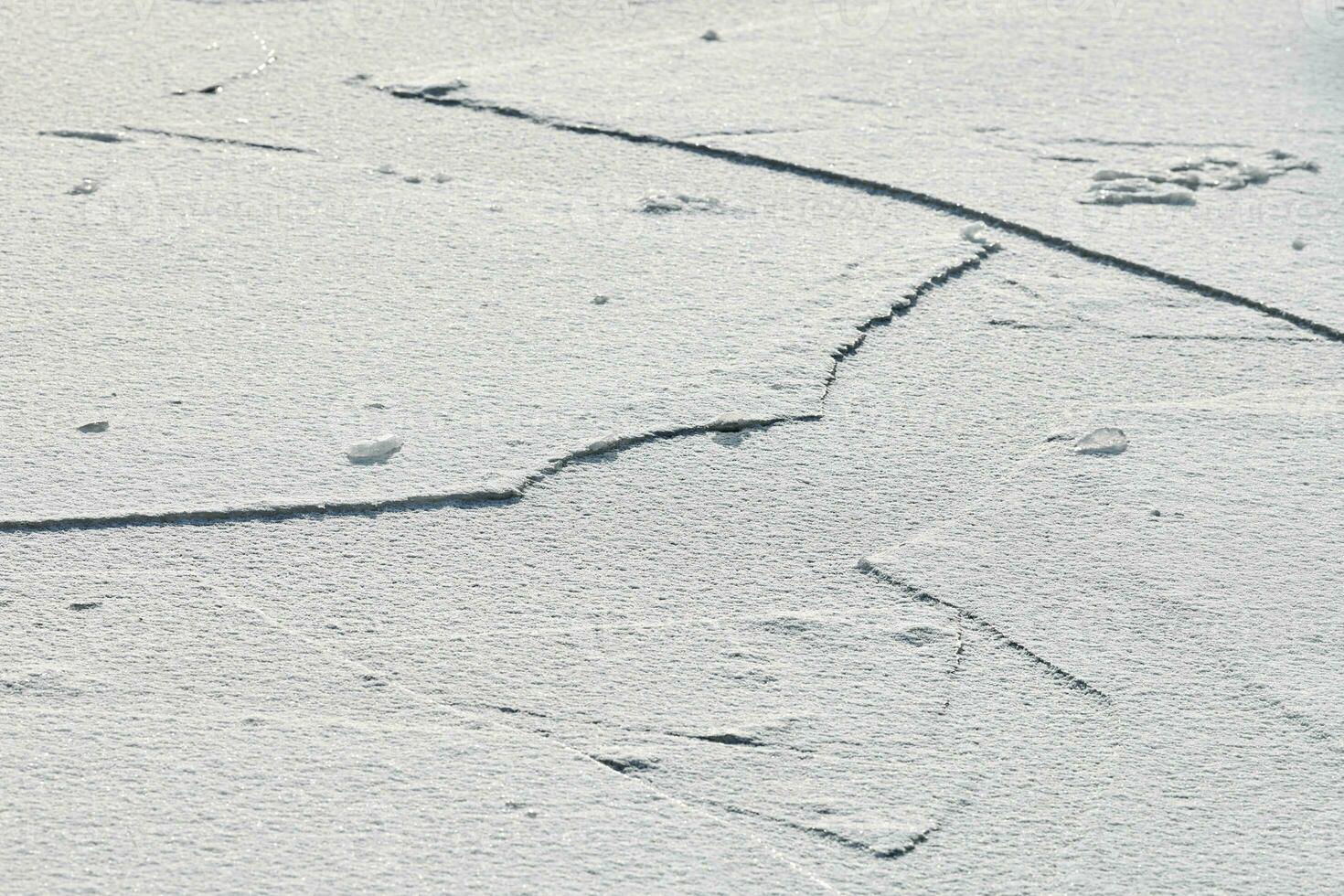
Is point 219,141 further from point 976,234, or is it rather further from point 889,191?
point 976,234

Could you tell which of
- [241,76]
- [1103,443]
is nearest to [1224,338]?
[1103,443]

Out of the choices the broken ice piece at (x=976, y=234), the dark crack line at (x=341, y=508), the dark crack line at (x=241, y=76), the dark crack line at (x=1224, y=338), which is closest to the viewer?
the dark crack line at (x=341, y=508)

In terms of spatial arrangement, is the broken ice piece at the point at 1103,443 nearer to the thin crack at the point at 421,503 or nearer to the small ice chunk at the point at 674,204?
the thin crack at the point at 421,503

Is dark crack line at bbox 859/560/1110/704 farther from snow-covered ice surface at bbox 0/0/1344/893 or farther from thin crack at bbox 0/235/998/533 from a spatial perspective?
thin crack at bbox 0/235/998/533

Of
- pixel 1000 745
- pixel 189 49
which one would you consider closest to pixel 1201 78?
pixel 189 49

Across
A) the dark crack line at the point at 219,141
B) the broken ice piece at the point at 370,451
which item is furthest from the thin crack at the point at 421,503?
the dark crack line at the point at 219,141

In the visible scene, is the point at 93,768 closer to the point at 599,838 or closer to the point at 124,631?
the point at 124,631

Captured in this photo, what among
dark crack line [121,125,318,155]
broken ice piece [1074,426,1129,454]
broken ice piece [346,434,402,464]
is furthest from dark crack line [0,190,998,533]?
dark crack line [121,125,318,155]
